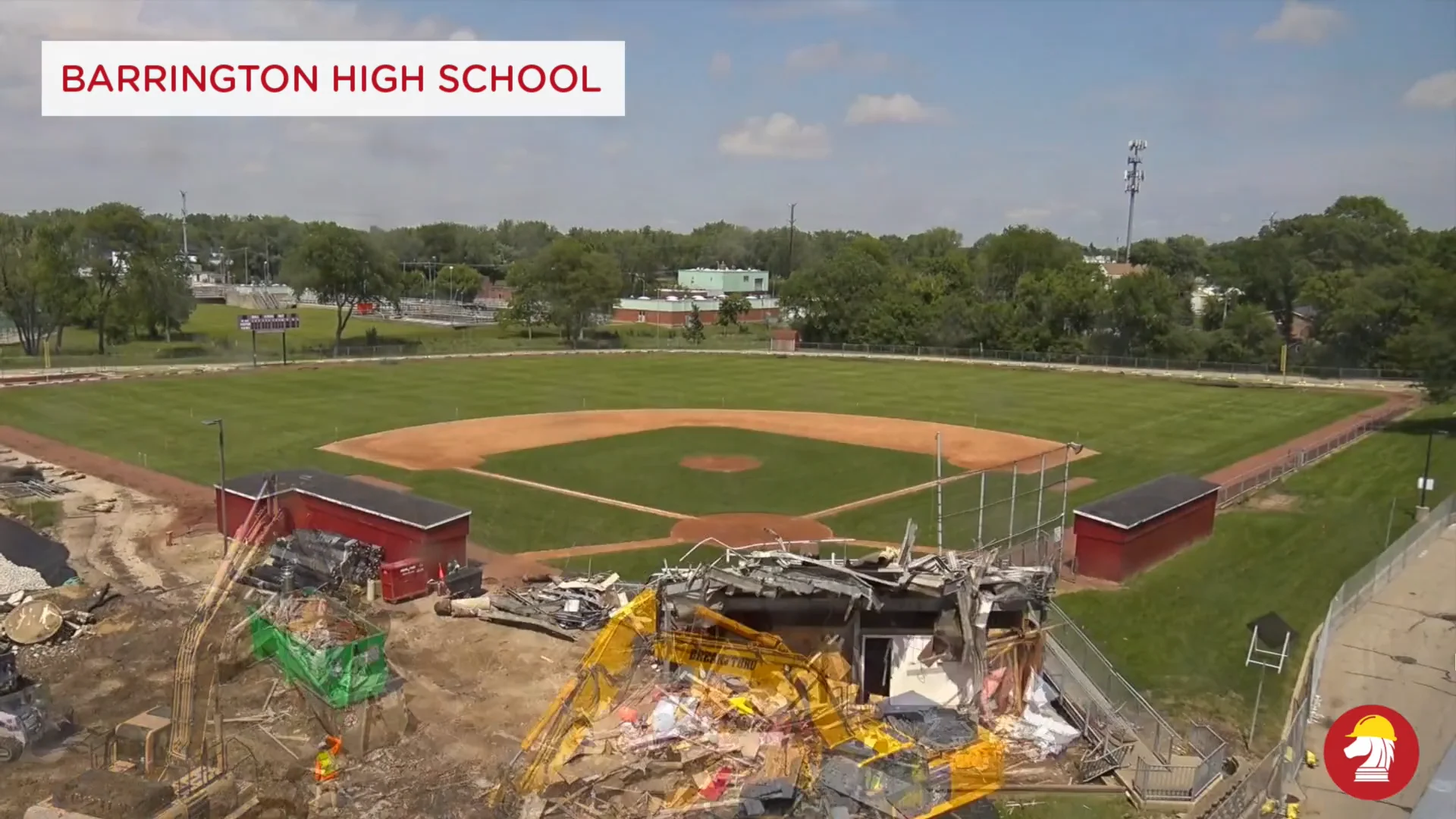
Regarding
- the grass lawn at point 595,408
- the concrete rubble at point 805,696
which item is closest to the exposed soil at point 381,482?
the grass lawn at point 595,408

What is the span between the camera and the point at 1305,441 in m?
55.4

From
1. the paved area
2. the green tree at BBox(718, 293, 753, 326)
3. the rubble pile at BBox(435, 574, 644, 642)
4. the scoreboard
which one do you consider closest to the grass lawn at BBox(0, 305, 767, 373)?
the green tree at BBox(718, 293, 753, 326)

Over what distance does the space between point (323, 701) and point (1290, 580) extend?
26.6m

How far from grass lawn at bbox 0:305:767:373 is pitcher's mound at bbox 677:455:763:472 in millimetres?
52271

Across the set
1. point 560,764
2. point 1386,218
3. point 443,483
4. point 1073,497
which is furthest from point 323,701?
point 1386,218

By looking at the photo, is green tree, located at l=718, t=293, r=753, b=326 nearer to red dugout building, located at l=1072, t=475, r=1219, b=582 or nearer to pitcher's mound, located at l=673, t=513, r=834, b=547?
pitcher's mound, located at l=673, t=513, r=834, b=547

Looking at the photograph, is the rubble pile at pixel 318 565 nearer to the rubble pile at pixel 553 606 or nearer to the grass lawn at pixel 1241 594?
the rubble pile at pixel 553 606

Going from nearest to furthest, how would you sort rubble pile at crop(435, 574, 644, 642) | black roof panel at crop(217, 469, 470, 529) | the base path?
rubble pile at crop(435, 574, 644, 642), black roof panel at crop(217, 469, 470, 529), the base path

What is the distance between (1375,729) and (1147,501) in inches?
483

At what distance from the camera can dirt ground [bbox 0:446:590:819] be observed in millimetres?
17281

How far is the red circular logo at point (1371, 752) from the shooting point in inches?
732

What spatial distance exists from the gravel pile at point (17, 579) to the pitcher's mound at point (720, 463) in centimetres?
2463

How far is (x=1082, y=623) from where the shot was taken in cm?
2653

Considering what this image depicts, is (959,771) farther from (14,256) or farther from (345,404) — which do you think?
(14,256)
